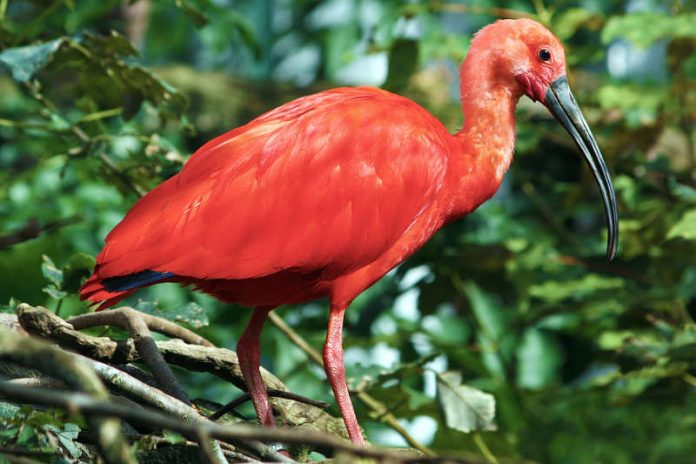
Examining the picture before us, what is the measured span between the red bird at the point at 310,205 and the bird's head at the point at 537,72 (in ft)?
0.10

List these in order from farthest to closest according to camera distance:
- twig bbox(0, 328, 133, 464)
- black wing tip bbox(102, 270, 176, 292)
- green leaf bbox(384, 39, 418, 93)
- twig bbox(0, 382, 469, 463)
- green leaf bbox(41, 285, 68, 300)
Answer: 1. green leaf bbox(384, 39, 418, 93)
2. green leaf bbox(41, 285, 68, 300)
3. black wing tip bbox(102, 270, 176, 292)
4. twig bbox(0, 328, 133, 464)
5. twig bbox(0, 382, 469, 463)

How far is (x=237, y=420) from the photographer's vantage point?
3.35 metres

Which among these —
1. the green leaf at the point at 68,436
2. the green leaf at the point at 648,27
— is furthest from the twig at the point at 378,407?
the green leaf at the point at 648,27

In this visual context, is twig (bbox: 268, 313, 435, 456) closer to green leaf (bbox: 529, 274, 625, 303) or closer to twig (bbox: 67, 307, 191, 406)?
twig (bbox: 67, 307, 191, 406)

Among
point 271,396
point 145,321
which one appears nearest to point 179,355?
point 145,321

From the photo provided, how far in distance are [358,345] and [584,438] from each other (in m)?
1.14

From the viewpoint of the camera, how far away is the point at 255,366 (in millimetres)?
3670

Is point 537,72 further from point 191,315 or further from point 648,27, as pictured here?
point 191,315

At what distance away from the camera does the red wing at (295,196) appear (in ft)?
11.2

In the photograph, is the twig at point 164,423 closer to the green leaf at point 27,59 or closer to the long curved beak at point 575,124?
the green leaf at point 27,59

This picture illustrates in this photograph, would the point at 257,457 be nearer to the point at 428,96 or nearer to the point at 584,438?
the point at 584,438

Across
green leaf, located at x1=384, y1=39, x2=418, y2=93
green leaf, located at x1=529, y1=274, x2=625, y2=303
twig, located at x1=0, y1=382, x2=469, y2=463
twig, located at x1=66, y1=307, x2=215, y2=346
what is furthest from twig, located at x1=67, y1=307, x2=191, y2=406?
green leaf, located at x1=529, y1=274, x2=625, y2=303

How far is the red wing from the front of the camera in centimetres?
341

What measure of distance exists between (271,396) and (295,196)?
0.60m
